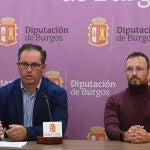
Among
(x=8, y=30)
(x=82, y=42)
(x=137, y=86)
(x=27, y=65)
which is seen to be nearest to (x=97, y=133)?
(x=137, y=86)

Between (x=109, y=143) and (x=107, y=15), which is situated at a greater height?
(x=107, y=15)

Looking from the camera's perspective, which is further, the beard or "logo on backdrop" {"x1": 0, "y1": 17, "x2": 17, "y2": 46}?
"logo on backdrop" {"x1": 0, "y1": 17, "x2": 17, "y2": 46}

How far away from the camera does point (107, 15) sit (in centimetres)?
347

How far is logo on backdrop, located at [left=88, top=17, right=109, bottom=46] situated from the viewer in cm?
348

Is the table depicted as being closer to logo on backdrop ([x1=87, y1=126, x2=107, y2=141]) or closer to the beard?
the beard

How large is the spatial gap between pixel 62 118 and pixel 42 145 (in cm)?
50

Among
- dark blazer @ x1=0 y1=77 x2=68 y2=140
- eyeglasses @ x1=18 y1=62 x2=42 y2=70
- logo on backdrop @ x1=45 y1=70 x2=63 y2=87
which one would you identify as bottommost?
dark blazer @ x1=0 y1=77 x2=68 y2=140

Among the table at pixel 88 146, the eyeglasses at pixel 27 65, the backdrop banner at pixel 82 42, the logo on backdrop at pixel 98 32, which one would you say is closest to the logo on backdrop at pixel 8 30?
the backdrop banner at pixel 82 42

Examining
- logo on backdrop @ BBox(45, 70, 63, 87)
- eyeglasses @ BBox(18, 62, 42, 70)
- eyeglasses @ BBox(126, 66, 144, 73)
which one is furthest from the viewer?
logo on backdrop @ BBox(45, 70, 63, 87)

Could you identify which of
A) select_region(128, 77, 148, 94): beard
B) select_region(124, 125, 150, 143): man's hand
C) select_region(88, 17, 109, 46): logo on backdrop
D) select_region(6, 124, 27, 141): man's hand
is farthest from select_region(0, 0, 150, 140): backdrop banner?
select_region(6, 124, 27, 141): man's hand

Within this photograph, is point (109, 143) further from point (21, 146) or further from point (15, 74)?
point (15, 74)

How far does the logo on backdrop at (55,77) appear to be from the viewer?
140 inches

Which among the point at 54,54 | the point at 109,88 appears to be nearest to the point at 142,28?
the point at 109,88

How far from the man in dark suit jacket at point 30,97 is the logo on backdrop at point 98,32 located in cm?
57
